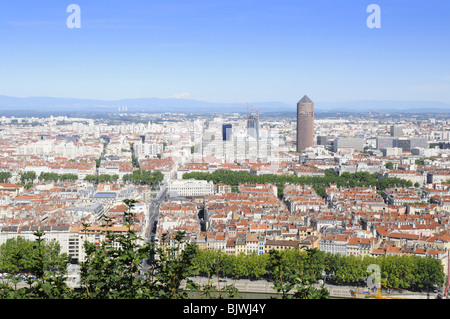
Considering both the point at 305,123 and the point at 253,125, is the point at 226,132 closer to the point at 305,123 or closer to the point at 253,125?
the point at 253,125

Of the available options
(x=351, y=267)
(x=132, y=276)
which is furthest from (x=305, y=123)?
(x=132, y=276)

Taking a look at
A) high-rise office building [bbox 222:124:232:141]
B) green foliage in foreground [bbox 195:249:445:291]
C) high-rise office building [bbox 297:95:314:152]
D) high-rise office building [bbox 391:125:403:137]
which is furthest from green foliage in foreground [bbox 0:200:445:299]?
high-rise office building [bbox 391:125:403:137]

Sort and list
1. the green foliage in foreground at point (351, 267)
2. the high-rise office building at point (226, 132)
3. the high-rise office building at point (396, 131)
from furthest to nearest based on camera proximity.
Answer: the high-rise office building at point (396, 131) < the high-rise office building at point (226, 132) < the green foliage in foreground at point (351, 267)

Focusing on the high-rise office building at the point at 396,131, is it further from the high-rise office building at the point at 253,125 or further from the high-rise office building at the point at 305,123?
the high-rise office building at the point at 253,125

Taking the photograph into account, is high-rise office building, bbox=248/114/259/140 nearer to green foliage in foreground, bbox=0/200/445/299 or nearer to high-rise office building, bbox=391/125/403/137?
high-rise office building, bbox=391/125/403/137

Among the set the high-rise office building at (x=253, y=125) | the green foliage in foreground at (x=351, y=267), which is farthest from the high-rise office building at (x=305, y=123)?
the green foliage in foreground at (x=351, y=267)

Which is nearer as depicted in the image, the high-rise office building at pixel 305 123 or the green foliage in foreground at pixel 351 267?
the green foliage in foreground at pixel 351 267

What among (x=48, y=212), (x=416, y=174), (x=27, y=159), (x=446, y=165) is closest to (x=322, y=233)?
(x=48, y=212)
